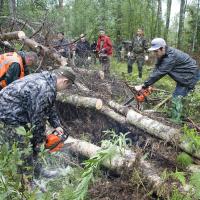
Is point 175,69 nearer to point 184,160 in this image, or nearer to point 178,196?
point 184,160

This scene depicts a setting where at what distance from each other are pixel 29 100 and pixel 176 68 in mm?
3527

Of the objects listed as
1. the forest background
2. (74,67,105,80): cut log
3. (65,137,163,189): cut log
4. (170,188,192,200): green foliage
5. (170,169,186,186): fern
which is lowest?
the forest background

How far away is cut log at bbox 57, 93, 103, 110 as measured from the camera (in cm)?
709

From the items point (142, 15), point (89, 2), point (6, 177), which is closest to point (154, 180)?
point (6, 177)

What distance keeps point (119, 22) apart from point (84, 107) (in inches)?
691

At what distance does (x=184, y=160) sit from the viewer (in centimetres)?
500

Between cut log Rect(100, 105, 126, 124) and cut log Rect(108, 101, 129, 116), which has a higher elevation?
cut log Rect(108, 101, 129, 116)

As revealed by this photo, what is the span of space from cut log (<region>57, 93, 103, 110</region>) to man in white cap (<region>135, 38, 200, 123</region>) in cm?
81

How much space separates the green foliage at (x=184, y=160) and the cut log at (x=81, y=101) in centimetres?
237

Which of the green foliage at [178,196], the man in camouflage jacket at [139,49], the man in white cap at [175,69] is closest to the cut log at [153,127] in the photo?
the man in white cap at [175,69]

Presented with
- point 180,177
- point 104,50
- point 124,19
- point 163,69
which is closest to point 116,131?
point 163,69

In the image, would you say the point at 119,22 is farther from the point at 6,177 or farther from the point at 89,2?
the point at 6,177

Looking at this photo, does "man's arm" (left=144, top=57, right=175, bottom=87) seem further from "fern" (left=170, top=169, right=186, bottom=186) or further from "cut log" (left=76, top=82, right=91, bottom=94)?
"fern" (left=170, top=169, right=186, bottom=186)

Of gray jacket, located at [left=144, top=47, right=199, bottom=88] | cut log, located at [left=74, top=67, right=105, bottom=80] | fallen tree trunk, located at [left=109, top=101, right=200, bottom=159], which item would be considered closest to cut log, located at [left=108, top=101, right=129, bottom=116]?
fallen tree trunk, located at [left=109, top=101, right=200, bottom=159]
